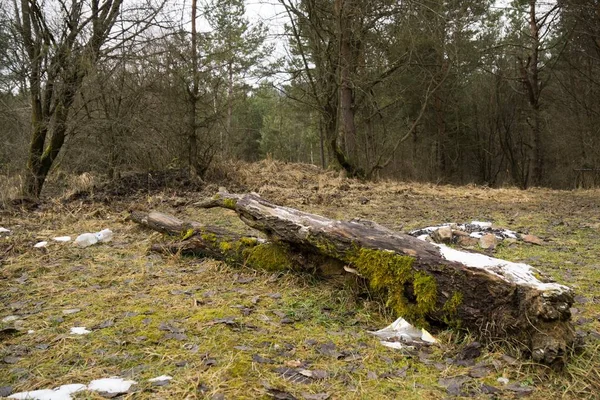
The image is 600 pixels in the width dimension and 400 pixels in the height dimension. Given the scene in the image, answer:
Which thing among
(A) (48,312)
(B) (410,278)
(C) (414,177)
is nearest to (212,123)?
(A) (48,312)

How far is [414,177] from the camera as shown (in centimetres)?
1956

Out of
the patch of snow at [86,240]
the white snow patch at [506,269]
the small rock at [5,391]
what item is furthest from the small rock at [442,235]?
the small rock at [5,391]

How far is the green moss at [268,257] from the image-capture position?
3771 millimetres

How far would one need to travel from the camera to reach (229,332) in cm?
263

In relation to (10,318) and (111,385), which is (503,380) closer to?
(111,385)

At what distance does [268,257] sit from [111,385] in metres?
1.96

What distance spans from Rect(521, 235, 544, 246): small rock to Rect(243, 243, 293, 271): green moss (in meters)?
3.10

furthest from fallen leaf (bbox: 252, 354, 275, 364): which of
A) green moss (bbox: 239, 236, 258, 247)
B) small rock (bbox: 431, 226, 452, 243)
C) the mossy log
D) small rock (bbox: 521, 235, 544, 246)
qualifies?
small rock (bbox: 521, 235, 544, 246)

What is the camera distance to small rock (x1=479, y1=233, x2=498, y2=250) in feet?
15.9

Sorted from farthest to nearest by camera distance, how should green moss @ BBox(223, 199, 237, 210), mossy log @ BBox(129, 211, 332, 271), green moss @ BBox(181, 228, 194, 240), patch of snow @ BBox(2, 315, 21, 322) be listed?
green moss @ BBox(181, 228, 194, 240), green moss @ BBox(223, 199, 237, 210), mossy log @ BBox(129, 211, 332, 271), patch of snow @ BBox(2, 315, 21, 322)

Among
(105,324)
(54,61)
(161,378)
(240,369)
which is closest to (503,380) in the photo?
(240,369)

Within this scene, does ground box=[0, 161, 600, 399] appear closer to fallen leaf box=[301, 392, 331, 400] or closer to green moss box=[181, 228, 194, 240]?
fallen leaf box=[301, 392, 331, 400]

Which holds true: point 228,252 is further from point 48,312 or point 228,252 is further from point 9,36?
point 9,36

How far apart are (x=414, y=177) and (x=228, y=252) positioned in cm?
1661
